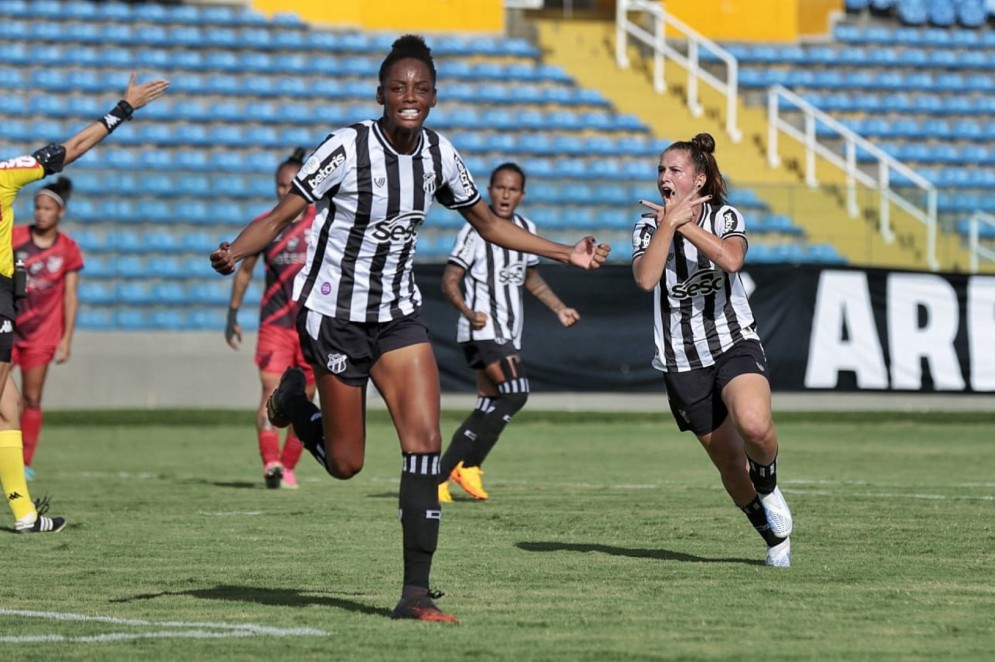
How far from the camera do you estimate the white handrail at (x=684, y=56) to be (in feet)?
90.7

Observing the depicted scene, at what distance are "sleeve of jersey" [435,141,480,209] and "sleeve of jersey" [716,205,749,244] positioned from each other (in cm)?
149

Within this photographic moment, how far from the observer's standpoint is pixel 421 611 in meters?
6.46

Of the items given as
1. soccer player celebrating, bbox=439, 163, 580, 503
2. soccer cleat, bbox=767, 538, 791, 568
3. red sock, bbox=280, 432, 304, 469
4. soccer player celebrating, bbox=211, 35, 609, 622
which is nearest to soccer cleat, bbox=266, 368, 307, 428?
soccer player celebrating, bbox=211, 35, 609, 622

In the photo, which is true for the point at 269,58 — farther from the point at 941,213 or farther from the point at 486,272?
the point at 486,272

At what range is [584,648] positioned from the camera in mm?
5859

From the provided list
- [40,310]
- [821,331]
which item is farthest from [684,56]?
[40,310]

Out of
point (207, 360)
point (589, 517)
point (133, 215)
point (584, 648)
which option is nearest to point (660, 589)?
point (584, 648)

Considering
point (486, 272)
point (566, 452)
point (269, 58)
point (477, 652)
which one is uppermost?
point (269, 58)

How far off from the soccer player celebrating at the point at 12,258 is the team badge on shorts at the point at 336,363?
2930mm

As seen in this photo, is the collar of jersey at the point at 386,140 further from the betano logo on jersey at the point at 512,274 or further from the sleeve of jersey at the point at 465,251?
the betano logo on jersey at the point at 512,274

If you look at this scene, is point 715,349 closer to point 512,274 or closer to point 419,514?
point 419,514

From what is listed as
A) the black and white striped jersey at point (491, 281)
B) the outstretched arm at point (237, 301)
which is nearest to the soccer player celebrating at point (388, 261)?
the black and white striped jersey at point (491, 281)

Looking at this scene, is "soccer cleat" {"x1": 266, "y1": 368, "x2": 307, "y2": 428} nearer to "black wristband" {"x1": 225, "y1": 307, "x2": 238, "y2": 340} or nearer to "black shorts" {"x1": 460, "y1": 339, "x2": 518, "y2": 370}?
"black shorts" {"x1": 460, "y1": 339, "x2": 518, "y2": 370}

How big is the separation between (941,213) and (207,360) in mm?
10025
